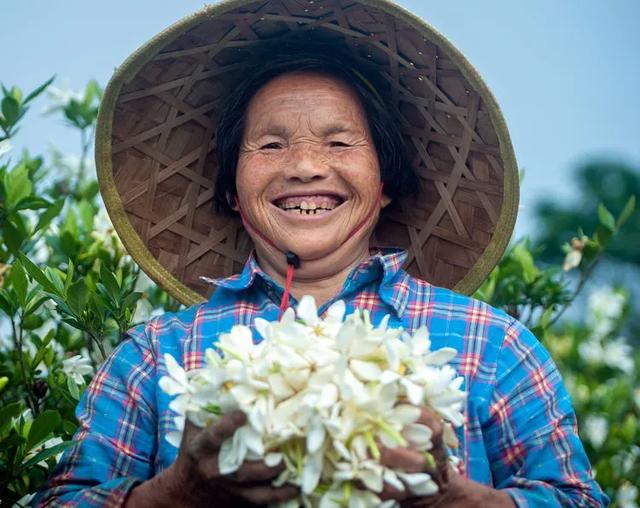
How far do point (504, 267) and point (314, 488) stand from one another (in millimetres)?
1810

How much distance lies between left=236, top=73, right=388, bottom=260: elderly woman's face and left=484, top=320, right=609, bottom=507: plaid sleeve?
48 centimetres

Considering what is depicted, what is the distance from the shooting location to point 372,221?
103 inches

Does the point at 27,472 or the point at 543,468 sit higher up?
the point at 543,468

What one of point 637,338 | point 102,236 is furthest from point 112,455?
point 637,338

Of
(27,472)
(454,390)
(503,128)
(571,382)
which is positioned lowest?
(571,382)

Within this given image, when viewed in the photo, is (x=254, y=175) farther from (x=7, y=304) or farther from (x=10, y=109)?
(x=10, y=109)

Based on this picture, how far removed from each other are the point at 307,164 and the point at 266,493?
0.97 metres

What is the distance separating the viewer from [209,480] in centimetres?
179

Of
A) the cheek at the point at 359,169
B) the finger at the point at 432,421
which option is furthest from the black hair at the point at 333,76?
the finger at the point at 432,421

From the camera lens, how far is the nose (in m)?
2.50

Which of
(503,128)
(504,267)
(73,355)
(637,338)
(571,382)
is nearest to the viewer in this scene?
(503,128)

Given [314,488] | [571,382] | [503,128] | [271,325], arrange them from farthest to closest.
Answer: [571,382] < [503,128] < [271,325] < [314,488]

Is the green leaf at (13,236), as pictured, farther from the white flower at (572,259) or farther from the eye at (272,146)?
the white flower at (572,259)

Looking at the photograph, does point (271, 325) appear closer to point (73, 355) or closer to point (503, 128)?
point (503, 128)
